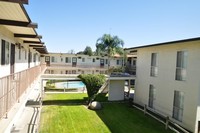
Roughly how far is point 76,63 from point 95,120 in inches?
1160

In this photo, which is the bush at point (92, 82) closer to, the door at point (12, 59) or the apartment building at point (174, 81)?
the apartment building at point (174, 81)

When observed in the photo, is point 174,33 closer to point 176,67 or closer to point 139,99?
point 139,99

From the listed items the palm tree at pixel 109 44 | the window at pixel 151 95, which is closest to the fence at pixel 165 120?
the window at pixel 151 95

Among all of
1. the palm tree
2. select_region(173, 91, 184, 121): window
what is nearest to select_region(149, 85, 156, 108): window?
select_region(173, 91, 184, 121): window

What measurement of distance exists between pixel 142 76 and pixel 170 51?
5.71 m

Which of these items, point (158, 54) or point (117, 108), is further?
point (117, 108)

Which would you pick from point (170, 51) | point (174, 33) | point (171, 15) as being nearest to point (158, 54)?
point (170, 51)

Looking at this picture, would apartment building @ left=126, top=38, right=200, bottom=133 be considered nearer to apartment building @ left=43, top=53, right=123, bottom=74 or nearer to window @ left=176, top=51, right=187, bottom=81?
window @ left=176, top=51, right=187, bottom=81

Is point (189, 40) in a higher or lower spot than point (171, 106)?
higher

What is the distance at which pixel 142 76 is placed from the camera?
863 inches

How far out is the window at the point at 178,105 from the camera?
1517 cm

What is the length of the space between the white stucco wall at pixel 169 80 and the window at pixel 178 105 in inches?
13.1

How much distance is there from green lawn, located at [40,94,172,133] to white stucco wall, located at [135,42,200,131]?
1760 millimetres

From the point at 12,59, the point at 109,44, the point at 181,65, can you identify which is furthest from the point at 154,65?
the point at 109,44
